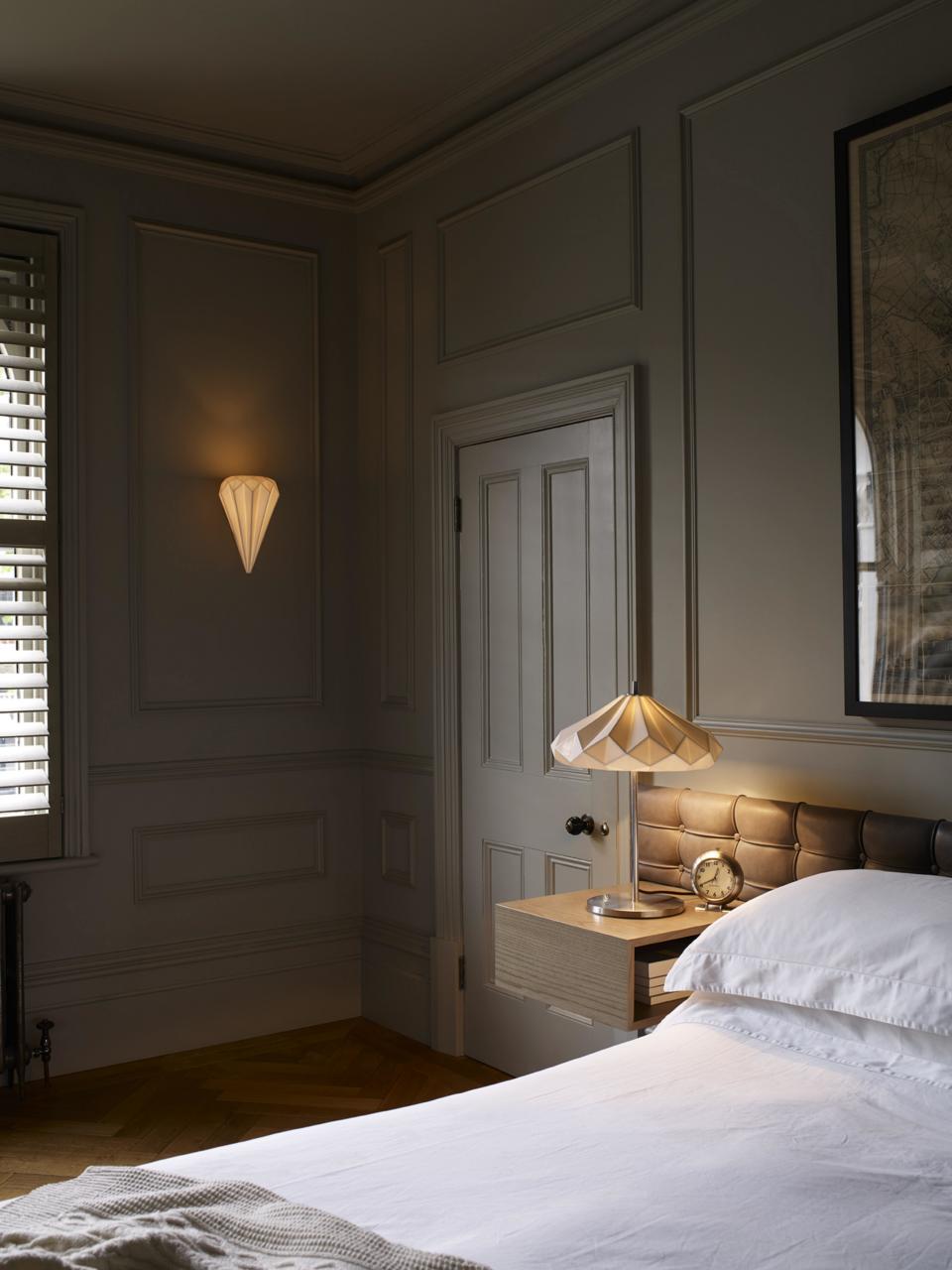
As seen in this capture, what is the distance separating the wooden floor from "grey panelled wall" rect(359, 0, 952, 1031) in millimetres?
881

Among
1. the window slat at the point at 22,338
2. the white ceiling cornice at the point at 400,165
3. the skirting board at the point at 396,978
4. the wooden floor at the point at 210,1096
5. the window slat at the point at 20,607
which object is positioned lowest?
the wooden floor at the point at 210,1096

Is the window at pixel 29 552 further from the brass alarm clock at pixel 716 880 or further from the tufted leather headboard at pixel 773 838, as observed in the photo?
the brass alarm clock at pixel 716 880

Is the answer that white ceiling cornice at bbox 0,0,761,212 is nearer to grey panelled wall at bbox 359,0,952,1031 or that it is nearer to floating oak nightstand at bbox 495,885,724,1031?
grey panelled wall at bbox 359,0,952,1031

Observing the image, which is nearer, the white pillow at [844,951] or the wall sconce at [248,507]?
the white pillow at [844,951]

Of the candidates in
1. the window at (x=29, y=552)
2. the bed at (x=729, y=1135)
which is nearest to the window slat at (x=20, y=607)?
the window at (x=29, y=552)

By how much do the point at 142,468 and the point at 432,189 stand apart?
4.11 ft

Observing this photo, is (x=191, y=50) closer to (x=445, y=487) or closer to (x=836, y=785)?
(x=445, y=487)

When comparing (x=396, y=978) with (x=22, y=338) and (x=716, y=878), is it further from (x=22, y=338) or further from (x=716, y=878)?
(x=22, y=338)

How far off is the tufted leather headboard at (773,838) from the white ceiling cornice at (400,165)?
1.80 meters

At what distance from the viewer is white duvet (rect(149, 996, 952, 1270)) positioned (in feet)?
4.12

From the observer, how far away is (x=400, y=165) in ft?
12.4

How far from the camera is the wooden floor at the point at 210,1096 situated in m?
2.93

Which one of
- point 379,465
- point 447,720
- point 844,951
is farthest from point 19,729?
point 844,951

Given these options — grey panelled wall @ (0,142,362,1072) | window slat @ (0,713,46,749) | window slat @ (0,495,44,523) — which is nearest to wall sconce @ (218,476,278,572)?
grey panelled wall @ (0,142,362,1072)
